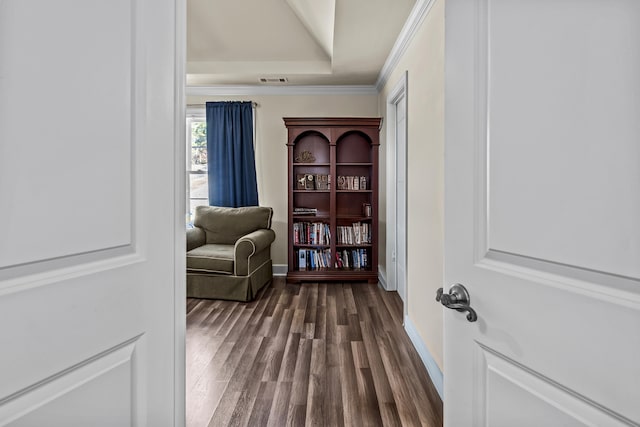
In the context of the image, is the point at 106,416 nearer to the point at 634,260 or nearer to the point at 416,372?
the point at 634,260

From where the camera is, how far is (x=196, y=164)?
16.0ft

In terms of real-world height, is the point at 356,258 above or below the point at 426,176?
below

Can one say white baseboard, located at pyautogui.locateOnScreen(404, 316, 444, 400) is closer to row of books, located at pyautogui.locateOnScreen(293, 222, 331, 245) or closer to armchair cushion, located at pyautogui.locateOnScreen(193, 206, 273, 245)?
row of books, located at pyautogui.locateOnScreen(293, 222, 331, 245)

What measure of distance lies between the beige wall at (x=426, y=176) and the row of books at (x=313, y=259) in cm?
169

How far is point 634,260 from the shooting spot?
1.66ft

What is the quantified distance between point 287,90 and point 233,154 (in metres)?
1.15

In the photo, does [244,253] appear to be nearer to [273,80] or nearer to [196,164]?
[196,164]

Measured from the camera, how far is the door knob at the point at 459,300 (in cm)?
79

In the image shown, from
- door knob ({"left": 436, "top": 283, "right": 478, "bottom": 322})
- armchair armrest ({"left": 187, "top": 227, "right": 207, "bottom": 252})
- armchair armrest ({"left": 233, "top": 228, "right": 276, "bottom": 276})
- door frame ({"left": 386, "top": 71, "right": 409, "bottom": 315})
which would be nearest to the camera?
door knob ({"left": 436, "top": 283, "right": 478, "bottom": 322})

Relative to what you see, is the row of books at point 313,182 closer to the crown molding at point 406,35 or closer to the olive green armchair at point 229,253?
the olive green armchair at point 229,253

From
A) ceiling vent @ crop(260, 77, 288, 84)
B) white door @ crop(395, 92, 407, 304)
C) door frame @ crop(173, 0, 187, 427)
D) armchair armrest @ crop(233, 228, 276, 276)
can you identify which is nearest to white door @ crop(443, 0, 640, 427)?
door frame @ crop(173, 0, 187, 427)

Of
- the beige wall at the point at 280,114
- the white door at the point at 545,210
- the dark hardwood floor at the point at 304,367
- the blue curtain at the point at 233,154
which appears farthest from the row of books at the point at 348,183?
the white door at the point at 545,210

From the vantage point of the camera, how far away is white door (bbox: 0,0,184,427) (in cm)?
54

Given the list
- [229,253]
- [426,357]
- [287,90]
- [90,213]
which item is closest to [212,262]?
[229,253]
